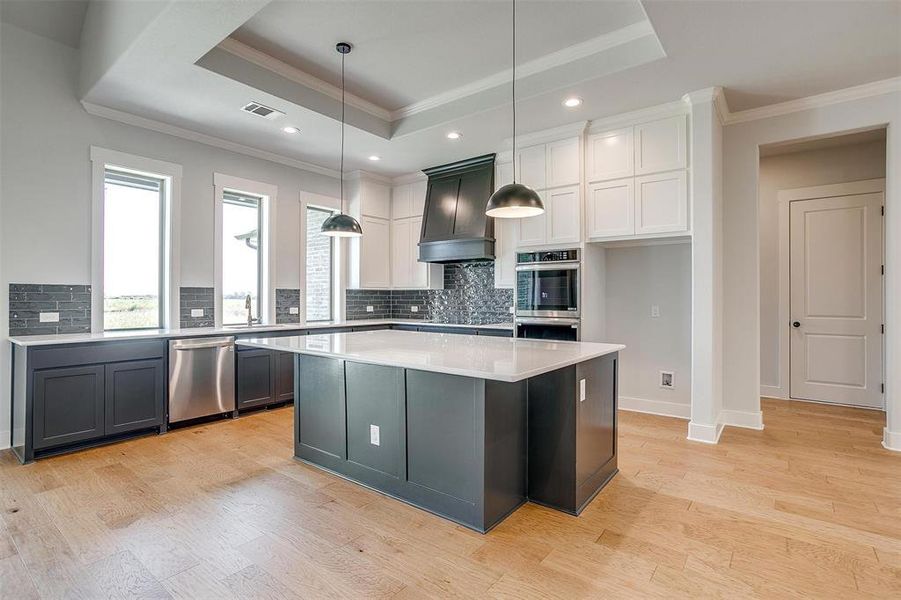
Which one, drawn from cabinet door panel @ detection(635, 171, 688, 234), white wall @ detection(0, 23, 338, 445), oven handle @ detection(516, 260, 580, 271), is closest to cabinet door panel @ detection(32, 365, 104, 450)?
white wall @ detection(0, 23, 338, 445)

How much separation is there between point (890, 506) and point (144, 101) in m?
6.02

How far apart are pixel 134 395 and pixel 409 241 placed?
3.62 metres

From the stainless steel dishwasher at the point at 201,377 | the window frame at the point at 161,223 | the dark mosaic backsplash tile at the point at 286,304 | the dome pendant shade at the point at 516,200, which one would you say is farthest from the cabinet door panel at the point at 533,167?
the window frame at the point at 161,223

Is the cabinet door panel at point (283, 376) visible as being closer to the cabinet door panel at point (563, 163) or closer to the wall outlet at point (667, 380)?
the cabinet door panel at point (563, 163)

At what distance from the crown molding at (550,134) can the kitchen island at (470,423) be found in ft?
7.71

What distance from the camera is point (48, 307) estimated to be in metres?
3.73

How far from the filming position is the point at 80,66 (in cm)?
379

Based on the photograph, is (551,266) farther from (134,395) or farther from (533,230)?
(134,395)

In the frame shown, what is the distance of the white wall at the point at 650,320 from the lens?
14.5ft

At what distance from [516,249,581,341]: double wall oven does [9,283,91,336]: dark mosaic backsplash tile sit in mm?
3989

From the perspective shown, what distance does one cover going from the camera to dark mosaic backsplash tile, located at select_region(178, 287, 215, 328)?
4562 mm

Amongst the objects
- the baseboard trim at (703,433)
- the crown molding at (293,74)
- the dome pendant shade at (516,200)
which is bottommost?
the baseboard trim at (703,433)

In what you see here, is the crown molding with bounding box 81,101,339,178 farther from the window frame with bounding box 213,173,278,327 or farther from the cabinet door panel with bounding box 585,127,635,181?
the cabinet door panel with bounding box 585,127,635,181

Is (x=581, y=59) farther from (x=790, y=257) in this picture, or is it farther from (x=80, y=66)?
(x=80, y=66)
